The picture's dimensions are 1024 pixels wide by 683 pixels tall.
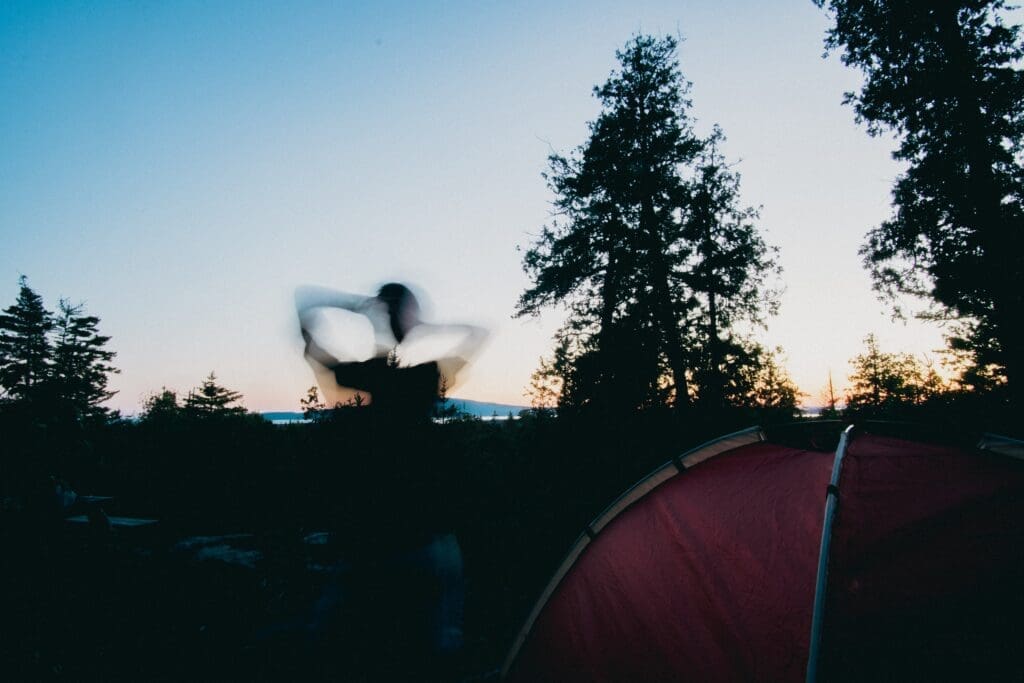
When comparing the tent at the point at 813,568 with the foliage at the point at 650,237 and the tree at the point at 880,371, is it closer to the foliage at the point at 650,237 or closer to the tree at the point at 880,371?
the foliage at the point at 650,237

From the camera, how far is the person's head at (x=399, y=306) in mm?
2785

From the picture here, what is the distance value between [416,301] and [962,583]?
119 inches

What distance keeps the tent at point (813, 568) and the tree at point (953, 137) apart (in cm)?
1438

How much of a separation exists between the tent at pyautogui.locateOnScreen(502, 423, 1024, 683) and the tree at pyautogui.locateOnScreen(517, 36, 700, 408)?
1288 centimetres

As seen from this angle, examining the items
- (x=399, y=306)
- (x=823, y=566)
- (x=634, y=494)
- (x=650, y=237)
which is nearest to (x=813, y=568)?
(x=823, y=566)

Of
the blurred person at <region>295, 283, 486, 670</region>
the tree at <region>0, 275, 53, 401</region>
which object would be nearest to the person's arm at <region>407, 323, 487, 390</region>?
the blurred person at <region>295, 283, 486, 670</region>

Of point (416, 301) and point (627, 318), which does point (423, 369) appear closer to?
point (416, 301)

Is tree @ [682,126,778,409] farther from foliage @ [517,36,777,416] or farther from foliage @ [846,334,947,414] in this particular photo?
foliage @ [846,334,947,414]

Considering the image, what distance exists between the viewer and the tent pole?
6.74 ft

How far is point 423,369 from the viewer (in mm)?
2764

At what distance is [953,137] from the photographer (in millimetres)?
12766

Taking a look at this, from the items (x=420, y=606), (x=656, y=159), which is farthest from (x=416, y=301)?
(x=656, y=159)

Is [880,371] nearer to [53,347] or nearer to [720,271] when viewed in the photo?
[720,271]

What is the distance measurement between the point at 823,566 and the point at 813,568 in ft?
0.29
